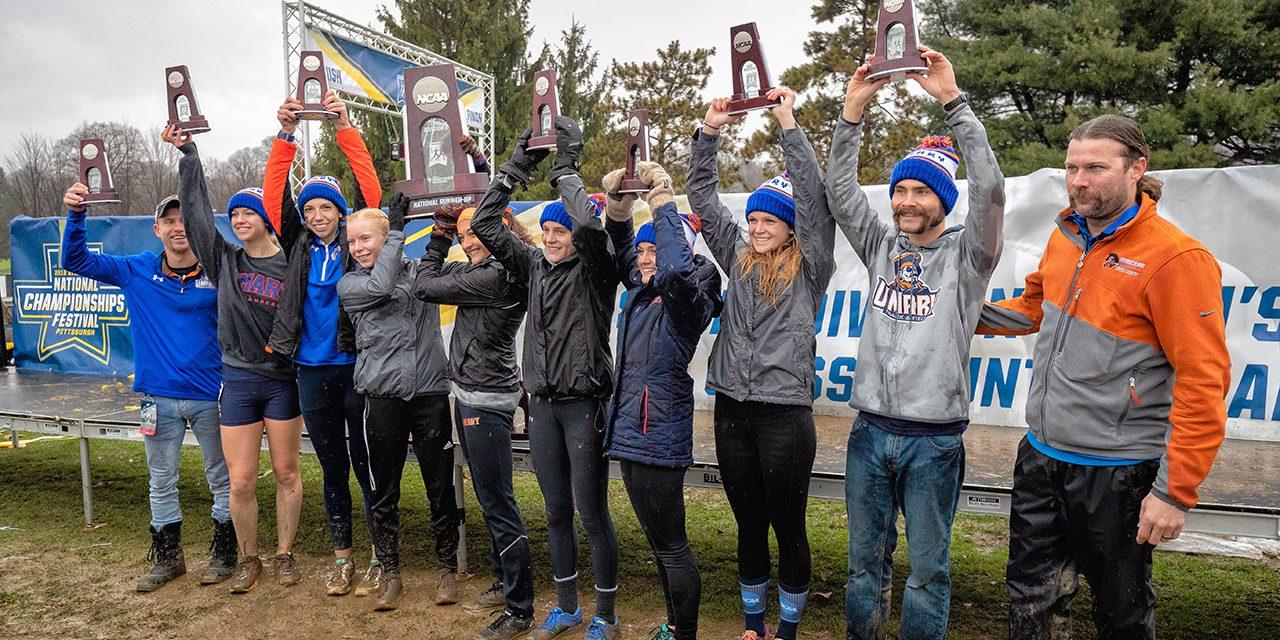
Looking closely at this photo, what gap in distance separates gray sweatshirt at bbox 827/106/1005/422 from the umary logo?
308 inches

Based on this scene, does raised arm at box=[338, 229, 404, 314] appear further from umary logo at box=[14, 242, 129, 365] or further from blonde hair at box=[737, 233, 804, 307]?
umary logo at box=[14, 242, 129, 365]

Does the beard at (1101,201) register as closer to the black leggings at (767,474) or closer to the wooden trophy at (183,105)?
the black leggings at (767,474)

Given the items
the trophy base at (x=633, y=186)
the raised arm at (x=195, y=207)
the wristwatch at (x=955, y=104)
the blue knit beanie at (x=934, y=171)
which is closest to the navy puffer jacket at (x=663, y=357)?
the trophy base at (x=633, y=186)

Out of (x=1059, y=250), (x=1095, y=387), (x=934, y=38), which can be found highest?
(x=934, y=38)

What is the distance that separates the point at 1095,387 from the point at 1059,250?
0.49m

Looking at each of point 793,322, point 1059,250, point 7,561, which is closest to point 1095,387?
point 1059,250

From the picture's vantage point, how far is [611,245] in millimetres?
3520

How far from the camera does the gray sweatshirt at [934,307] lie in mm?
2643

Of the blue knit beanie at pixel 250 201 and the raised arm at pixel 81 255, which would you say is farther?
the raised arm at pixel 81 255

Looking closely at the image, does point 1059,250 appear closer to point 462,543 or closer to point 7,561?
point 462,543

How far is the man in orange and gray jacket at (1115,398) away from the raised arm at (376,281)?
2816mm

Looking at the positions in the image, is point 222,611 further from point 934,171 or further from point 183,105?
point 934,171

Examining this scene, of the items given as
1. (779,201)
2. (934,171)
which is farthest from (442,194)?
(934,171)

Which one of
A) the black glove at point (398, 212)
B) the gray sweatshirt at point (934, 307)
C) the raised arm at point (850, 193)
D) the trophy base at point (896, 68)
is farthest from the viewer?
the black glove at point (398, 212)
